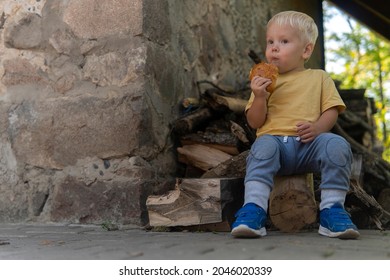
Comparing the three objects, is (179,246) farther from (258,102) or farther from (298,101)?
(298,101)

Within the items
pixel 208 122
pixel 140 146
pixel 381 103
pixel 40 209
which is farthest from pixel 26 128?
pixel 381 103

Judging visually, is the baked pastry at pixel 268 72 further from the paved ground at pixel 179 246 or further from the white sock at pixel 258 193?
the paved ground at pixel 179 246

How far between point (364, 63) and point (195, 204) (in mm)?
10973

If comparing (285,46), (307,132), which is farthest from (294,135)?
(285,46)

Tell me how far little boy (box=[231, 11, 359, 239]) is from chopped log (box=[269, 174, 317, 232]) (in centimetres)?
5

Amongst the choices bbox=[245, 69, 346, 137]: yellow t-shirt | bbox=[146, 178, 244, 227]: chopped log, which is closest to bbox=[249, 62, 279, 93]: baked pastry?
bbox=[245, 69, 346, 137]: yellow t-shirt

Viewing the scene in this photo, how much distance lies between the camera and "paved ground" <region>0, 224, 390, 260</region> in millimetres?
1811

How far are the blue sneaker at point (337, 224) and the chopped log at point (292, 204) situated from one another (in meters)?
0.08

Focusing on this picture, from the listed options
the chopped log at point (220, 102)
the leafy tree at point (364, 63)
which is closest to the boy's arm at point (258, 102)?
the chopped log at point (220, 102)

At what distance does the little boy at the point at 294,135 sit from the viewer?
2.34m

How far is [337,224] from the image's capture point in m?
2.27

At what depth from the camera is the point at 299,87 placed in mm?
2631

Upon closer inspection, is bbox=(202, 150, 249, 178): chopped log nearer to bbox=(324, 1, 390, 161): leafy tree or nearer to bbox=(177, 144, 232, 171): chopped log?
bbox=(177, 144, 232, 171): chopped log
